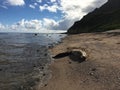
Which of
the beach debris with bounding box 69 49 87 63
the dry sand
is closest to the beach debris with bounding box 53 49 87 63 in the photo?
the beach debris with bounding box 69 49 87 63

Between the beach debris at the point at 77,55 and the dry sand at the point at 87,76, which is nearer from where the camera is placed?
the dry sand at the point at 87,76

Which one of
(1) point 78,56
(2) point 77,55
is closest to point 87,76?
(1) point 78,56

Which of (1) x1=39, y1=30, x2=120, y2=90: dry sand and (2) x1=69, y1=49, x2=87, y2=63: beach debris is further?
(2) x1=69, y1=49, x2=87, y2=63: beach debris

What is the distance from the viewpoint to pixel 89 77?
1711cm

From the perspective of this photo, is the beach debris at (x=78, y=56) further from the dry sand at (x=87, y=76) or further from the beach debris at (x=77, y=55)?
the dry sand at (x=87, y=76)

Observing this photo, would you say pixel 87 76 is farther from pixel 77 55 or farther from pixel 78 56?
pixel 77 55

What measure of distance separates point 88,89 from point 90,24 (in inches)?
6251

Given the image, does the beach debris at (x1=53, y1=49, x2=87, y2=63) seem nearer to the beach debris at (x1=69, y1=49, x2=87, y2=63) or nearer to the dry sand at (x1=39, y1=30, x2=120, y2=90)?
the beach debris at (x1=69, y1=49, x2=87, y2=63)

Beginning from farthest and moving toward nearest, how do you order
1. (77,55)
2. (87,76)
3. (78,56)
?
(77,55) → (78,56) → (87,76)

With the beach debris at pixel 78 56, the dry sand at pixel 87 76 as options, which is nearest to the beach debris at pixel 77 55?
the beach debris at pixel 78 56

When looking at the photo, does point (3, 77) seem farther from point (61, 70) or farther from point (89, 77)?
point (89, 77)

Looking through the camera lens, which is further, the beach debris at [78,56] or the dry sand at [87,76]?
the beach debris at [78,56]

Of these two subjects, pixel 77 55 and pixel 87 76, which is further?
pixel 77 55

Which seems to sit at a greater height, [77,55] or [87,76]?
[77,55]
